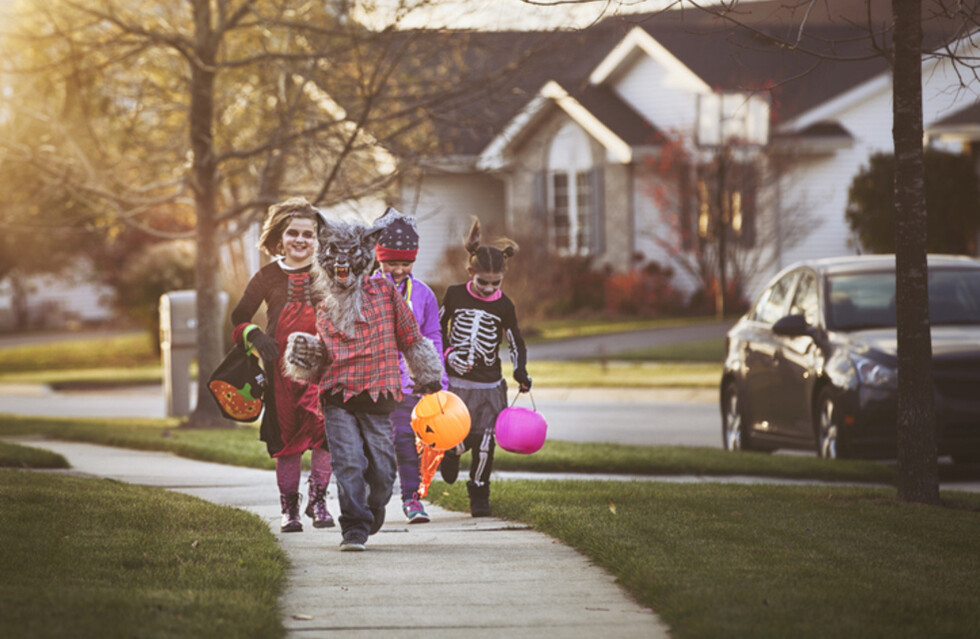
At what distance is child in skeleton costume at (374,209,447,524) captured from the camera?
7930 mm

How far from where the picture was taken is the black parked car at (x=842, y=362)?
1062 centimetres

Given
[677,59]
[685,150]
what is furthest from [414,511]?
[677,59]

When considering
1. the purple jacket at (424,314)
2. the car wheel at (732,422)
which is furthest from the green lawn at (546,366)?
the purple jacket at (424,314)

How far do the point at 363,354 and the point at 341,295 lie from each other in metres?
0.32

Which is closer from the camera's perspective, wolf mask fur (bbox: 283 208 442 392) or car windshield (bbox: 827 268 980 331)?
wolf mask fur (bbox: 283 208 442 392)

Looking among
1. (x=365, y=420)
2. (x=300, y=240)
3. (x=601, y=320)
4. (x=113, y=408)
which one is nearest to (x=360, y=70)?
(x=300, y=240)

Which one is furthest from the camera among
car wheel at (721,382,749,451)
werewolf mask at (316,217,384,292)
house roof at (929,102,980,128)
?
house roof at (929,102,980,128)

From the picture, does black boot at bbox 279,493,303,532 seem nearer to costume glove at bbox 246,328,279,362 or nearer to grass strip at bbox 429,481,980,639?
costume glove at bbox 246,328,279,362

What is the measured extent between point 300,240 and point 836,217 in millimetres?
24943

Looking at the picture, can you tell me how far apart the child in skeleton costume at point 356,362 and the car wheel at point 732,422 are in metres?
5.94

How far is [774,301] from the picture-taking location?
12.6m

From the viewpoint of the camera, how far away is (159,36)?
1329cm

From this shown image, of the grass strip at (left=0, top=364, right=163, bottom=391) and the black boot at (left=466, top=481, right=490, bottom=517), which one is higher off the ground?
the grass strip at (left=0, top=364, right=163, bottom=391)

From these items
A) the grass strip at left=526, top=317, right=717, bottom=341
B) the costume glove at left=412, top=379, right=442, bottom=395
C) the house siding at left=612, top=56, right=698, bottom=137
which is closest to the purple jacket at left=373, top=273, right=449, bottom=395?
the costume glove at left=412, top=379, right=442, bottom=395
